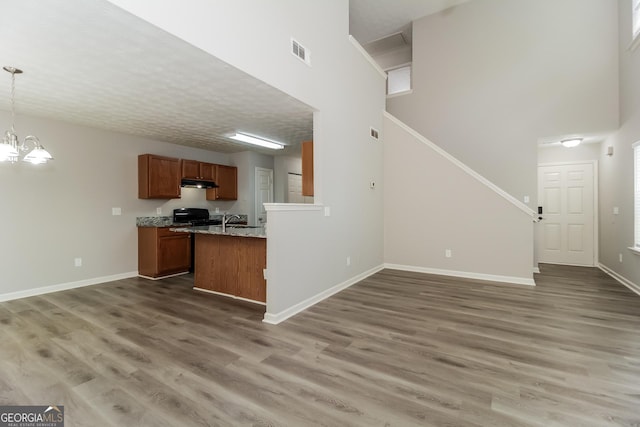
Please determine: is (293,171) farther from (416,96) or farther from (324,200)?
(324,200)

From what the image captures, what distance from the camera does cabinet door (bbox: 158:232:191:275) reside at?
508 cm

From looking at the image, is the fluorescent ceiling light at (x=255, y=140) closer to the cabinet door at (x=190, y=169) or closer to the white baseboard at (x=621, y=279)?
the cabinet door at (x=190, y=169)

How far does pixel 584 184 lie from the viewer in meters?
6.00

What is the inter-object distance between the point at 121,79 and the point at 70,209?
2.81 meters

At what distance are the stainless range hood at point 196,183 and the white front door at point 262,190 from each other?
46.9 inches

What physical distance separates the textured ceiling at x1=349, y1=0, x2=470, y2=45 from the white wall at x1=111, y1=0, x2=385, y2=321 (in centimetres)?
161

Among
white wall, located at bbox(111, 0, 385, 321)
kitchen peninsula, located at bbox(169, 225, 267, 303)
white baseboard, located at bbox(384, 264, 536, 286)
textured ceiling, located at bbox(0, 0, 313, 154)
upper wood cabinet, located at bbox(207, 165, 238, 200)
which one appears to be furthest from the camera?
upper wood cabinet, located at bbox(207, 165, 238, 200)

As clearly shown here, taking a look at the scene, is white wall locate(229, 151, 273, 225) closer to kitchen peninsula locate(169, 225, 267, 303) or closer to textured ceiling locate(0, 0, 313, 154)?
textured ceiling locate(0, 0, 313, 154)

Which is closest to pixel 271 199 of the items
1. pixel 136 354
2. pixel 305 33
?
pixel 305 33

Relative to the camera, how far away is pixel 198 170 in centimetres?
621

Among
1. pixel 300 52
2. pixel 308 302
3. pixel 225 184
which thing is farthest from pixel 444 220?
pixel 225 184

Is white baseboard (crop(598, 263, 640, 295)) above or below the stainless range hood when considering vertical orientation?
below

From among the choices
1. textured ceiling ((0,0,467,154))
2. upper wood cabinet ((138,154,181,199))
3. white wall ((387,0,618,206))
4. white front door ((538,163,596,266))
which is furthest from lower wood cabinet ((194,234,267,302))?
white front door ((538,163,596,266))

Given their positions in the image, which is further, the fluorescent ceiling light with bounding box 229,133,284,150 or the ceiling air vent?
the fluorescent ceiling light with bounding box 229,133,284,150
